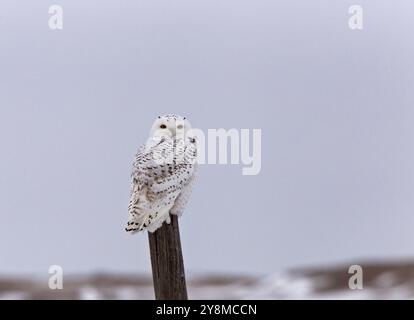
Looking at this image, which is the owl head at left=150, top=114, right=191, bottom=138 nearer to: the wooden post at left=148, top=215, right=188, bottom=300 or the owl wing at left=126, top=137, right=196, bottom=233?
the owl wing at left=126, top=137, right=196, bottom=233

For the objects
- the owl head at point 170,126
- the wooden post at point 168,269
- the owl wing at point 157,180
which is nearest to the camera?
the wooden post at point 168,269

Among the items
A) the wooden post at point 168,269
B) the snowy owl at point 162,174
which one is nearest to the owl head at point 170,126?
the snowy owl at point 162,174

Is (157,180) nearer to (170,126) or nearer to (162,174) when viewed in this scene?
(162,174)

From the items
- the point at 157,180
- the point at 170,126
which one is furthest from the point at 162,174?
the point at 170,126

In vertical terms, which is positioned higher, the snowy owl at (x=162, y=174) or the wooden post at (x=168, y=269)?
the snowy owl at (x=162, y=174)

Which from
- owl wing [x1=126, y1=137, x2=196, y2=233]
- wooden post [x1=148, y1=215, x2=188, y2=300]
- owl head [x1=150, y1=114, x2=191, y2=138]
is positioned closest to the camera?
wooden post [x1=148, y1=215, x2=188, y2=300]

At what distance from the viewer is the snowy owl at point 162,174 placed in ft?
13.2

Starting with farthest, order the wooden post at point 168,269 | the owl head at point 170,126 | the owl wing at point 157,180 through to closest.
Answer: the owl head at point 170,126
the owl wing at point 157,180
the wooden post at point 168,269

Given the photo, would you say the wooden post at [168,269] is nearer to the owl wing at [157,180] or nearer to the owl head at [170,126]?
the owl wing at [157,180]

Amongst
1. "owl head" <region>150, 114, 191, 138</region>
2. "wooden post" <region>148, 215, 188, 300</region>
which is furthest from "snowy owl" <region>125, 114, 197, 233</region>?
"wooden post" <region>148, 215, 188, 300</region>

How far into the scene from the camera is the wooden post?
375cm

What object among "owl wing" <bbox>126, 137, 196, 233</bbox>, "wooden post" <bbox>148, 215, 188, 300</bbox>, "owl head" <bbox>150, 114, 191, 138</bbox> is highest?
"owl head" <bbox>150, 114, 191, 138</bbox>

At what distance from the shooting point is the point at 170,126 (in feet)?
15.3
